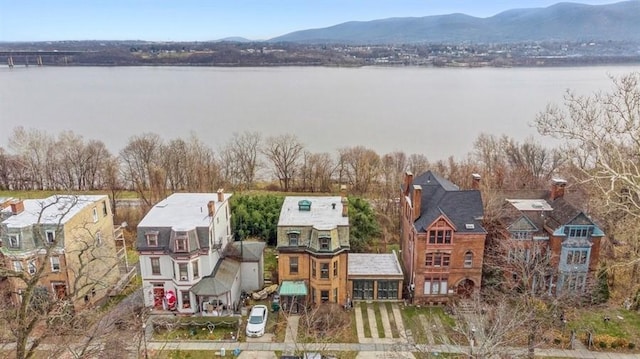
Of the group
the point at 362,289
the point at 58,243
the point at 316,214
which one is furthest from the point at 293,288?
the point at 58,243

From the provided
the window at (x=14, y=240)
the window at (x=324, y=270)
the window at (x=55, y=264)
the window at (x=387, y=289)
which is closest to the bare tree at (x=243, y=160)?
the window at (x=55, y=264)

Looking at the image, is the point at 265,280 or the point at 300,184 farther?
the point at 300,184

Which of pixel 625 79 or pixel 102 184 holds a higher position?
pixel 625 79

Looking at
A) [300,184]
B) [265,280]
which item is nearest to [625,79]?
[265,280]

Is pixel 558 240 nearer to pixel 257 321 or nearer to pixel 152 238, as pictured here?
pixel 257 321

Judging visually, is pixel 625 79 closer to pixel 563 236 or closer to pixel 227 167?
pixel 563 236

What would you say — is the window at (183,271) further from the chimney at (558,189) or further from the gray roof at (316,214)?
the chimney at (558,189)
